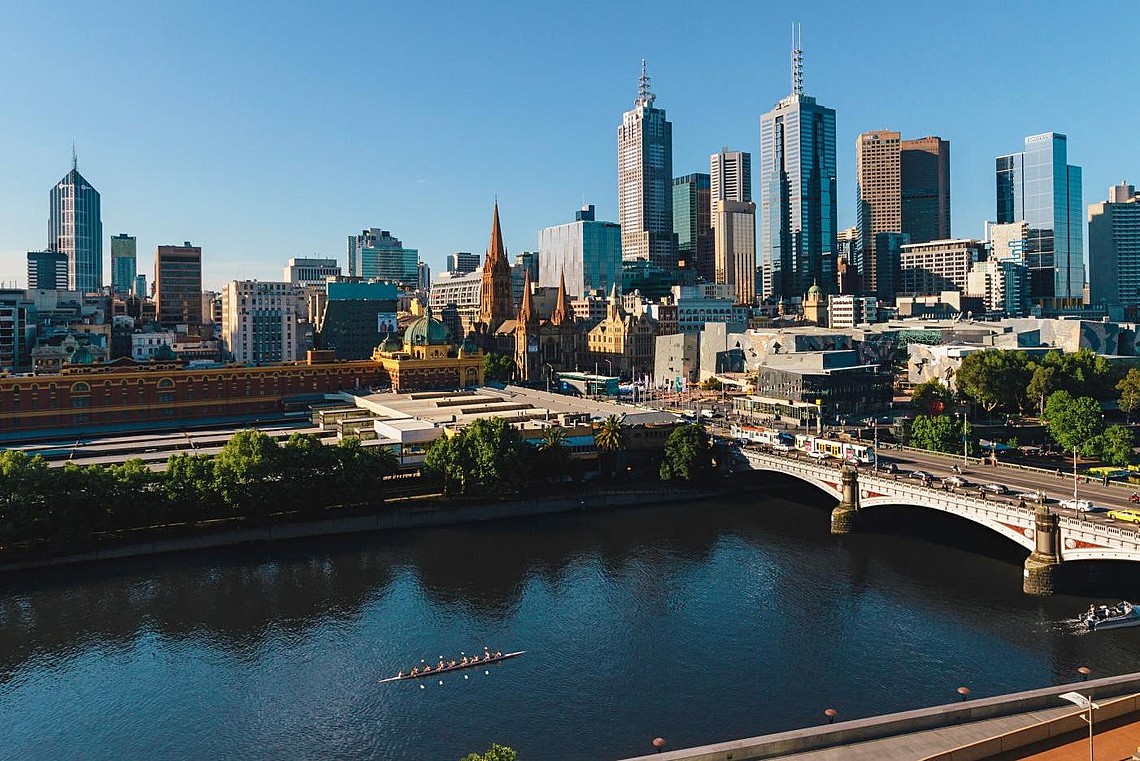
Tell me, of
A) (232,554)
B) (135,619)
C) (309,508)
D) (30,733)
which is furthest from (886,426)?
(30,733)

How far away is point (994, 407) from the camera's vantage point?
6722 inches

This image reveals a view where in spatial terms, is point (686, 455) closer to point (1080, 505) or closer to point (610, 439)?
point (610, 439)

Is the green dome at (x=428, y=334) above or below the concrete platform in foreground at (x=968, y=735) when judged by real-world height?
above

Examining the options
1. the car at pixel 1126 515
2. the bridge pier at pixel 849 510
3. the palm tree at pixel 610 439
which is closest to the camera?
the car at pixel 1126 515

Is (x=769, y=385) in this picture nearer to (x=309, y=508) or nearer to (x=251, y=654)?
(x=309, y=508)

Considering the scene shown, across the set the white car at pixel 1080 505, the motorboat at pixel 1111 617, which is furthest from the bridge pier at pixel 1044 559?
the white car at pixel 1080 505

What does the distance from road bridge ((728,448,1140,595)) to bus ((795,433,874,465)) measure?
629cm

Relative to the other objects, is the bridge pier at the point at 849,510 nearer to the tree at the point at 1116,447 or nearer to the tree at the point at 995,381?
the tree at the point at 1116,447

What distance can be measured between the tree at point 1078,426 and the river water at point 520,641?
1506 inches

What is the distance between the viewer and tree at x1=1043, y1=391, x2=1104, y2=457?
133m

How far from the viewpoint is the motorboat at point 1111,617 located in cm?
7538

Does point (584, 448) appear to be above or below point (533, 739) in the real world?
above

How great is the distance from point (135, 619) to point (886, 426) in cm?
11638

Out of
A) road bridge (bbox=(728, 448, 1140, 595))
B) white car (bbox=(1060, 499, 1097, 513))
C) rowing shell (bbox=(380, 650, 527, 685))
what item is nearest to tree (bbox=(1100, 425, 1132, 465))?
road bridge (bbox=(728, 448, 1140, 595))
